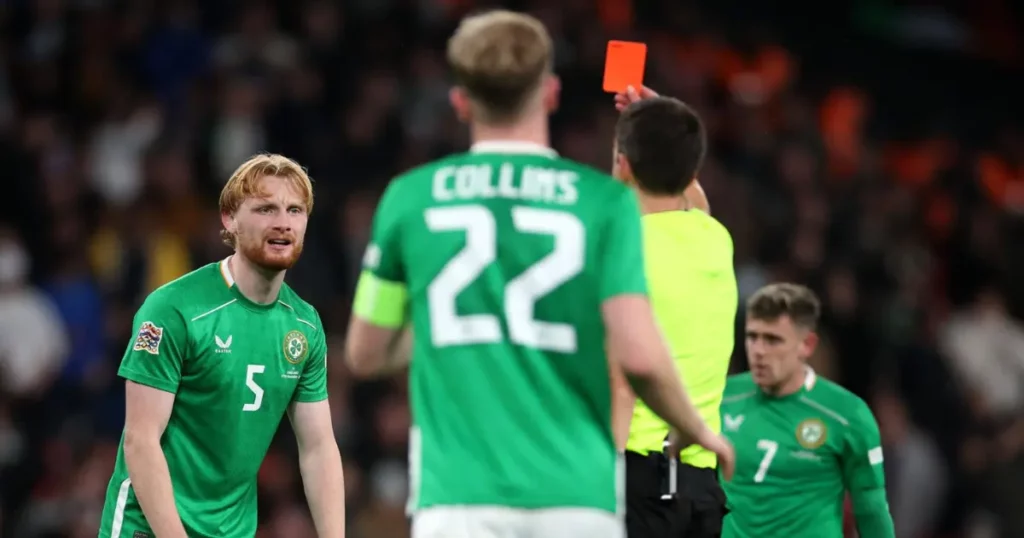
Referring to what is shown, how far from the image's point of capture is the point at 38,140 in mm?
12797

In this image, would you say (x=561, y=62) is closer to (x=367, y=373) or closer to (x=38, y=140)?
(x=38, y=140)

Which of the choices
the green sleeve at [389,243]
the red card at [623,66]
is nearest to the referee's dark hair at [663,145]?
the red card at [623,66]

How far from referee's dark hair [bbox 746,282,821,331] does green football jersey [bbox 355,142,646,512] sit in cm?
336

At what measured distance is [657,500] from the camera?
512 centimetres

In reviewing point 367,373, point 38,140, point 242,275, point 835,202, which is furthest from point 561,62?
point 367,373

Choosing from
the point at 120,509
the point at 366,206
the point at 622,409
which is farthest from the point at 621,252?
the point at 366,206

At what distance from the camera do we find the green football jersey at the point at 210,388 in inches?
215

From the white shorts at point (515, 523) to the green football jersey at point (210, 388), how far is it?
184cm

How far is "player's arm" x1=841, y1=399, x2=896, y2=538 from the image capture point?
6.72 metres

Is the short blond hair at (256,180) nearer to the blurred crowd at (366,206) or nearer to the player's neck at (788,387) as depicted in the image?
the player's neck at (788,387)

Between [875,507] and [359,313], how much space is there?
3.44m

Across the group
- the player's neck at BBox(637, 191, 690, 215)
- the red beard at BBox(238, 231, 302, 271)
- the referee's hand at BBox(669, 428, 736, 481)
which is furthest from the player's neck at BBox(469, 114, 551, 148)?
the red beard at BBox(238, 231, 302, 271)

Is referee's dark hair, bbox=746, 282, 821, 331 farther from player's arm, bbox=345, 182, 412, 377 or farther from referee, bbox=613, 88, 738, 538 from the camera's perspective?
player's arm, bbox=345, 182, 412, 377

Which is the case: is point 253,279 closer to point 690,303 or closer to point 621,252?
point 690,303
